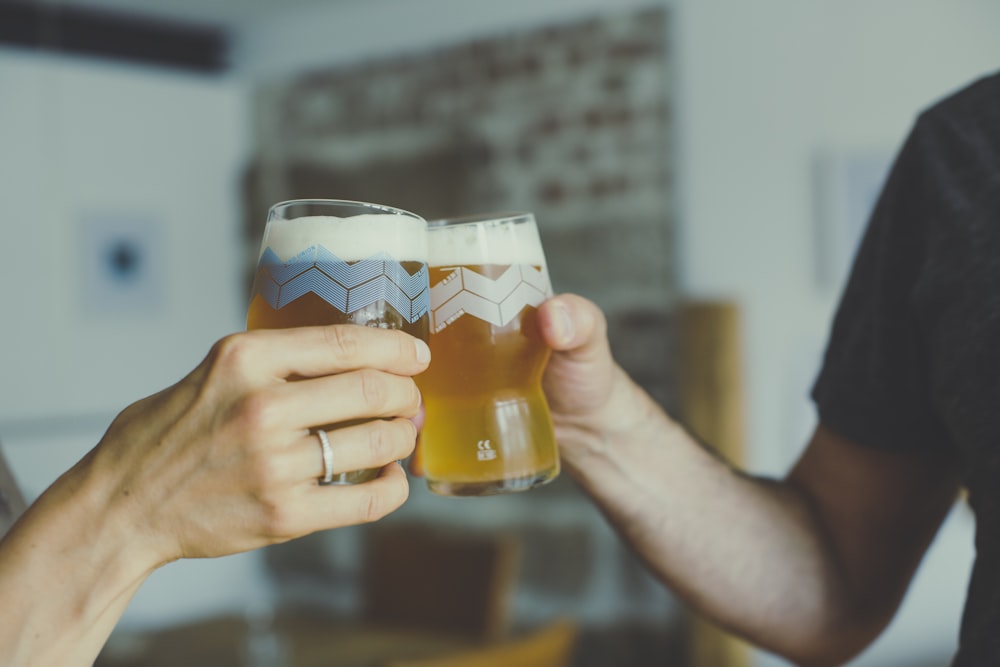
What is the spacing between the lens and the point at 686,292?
11.7ft

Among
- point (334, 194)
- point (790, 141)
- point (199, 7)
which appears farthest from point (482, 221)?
point (199, 7)

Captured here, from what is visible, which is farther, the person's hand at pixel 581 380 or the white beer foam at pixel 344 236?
the person's hand at pixel 581 380

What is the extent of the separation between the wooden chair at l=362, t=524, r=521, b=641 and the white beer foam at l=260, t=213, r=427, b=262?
217 cm

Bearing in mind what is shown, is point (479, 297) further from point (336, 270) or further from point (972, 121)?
point (972, 121)

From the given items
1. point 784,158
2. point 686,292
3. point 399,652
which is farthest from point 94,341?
point 784,158

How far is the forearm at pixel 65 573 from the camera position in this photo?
647 millimetres

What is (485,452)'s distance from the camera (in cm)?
101

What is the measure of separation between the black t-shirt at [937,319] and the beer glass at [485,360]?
0.39m

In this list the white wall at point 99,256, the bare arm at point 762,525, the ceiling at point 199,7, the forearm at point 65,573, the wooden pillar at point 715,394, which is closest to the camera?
the forearm at point 65,573

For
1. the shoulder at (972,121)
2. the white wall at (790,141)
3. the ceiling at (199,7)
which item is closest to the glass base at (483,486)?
the shoulder at (972,121)

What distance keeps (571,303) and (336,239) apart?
0.29 m

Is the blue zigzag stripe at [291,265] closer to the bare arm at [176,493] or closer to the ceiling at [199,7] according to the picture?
the bare arm at [176,493]

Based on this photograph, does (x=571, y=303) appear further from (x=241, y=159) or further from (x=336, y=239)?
(x=241, y=159)

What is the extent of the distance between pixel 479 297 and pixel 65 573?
47cm
